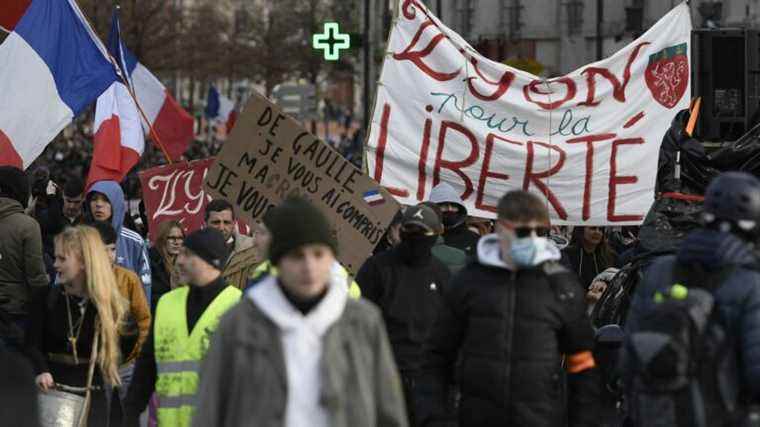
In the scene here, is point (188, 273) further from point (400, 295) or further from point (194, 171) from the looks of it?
point (194, 171)

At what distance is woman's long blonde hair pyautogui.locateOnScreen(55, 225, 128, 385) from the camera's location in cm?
848

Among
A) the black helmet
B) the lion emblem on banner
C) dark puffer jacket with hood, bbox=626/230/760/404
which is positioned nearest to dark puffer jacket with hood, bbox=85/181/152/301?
the lion emblem on banner

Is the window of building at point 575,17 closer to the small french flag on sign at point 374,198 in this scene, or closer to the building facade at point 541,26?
the building facade at point 541,26

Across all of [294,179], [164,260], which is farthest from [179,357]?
[164,260]

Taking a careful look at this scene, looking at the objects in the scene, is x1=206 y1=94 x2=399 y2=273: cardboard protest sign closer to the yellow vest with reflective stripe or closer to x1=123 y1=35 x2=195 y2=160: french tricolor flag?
the yellow vest with reflective stripe

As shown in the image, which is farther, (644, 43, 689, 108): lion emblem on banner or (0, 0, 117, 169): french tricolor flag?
(0, 0, 117, 169): french tricolor flag

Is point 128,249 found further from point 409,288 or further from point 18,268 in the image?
point 409,288

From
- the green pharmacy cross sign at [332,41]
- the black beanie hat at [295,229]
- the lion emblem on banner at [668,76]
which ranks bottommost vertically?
the black beanie hat at [295,229]

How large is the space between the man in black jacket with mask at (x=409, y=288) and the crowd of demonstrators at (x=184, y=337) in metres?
1.24

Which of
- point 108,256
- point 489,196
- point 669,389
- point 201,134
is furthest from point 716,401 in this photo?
point 201,134

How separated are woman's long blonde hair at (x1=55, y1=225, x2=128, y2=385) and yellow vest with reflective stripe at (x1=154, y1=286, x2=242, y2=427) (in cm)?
69

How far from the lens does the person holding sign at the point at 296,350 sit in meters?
5.57

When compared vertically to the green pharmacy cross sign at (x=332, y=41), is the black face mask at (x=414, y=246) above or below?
below

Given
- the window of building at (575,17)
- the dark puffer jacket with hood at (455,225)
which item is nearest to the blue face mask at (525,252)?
the dark puffer jacket with hood at (455,225)
